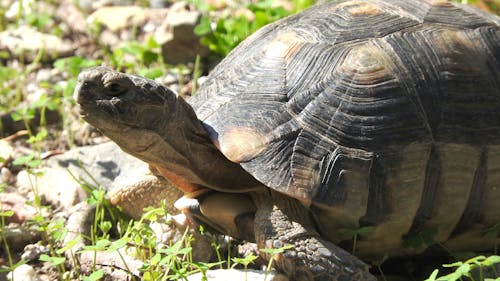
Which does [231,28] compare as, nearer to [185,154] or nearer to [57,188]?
[57,188]

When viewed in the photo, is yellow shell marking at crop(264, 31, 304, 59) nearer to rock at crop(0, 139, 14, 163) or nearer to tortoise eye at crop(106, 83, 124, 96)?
tortoise eye at crop(106, 83, 124, 96)

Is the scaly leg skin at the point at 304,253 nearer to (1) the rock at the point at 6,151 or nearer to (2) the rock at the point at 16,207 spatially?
(2) the rock at the point at 16,207

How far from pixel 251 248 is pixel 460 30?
1.48m

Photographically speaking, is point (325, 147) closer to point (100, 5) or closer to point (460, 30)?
point (460, 30)

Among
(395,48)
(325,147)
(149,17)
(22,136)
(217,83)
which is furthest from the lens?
(149,17)

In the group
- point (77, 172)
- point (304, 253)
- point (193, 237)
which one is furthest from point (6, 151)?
point (304, 253)

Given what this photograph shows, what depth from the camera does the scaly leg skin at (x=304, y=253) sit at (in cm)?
333

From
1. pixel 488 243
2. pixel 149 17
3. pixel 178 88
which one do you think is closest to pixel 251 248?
pixel 488 243

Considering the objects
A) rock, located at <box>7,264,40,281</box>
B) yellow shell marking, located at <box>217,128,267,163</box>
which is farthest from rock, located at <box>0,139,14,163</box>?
yellow shell marking, located at <box>217,128,267,163</box>

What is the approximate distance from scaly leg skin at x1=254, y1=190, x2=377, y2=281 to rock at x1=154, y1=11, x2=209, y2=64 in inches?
114

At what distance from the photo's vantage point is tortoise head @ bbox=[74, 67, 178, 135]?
334cm

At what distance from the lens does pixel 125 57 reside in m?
6.42

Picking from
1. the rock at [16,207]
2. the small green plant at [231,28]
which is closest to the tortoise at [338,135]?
the rock at [16,207]

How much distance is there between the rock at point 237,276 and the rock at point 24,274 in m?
0.81
